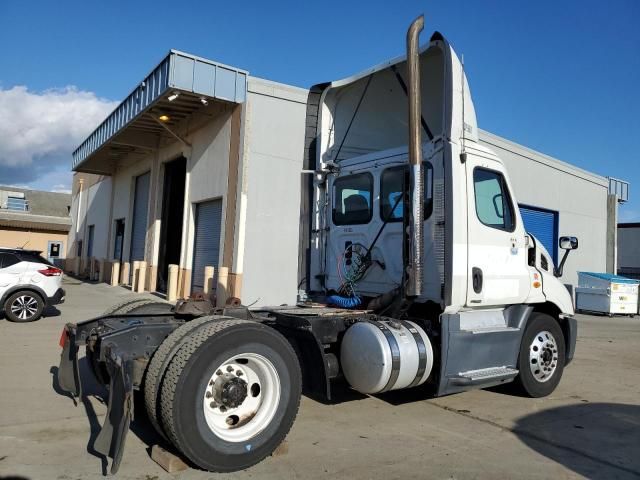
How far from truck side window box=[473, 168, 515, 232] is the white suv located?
10025mm

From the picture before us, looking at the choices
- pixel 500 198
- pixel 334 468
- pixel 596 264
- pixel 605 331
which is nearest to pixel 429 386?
pixel 334 468

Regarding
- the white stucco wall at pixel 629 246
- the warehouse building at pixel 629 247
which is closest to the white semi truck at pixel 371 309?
the warehouse building at pixel 629 247

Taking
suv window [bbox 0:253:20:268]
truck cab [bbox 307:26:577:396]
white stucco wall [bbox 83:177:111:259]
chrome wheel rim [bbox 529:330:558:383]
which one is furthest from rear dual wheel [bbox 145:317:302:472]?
white stucco wall [bbox 83:177:111:259]

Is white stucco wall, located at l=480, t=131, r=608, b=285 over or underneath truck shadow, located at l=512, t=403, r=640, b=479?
over

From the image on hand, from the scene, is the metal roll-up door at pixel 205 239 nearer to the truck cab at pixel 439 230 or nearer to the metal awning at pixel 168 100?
the metal awning at pixel 168 100

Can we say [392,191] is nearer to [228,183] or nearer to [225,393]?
[225,393]

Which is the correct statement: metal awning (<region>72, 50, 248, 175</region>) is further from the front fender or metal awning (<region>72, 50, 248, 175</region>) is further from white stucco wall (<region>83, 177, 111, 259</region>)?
the front fender

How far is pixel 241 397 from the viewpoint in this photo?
12.9 feet

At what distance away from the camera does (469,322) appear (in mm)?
5457

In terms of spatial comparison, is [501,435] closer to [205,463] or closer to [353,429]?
[353,429]

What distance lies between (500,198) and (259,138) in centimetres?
928

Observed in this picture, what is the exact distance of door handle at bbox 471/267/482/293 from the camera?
538cm

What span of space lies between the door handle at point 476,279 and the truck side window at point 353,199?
1.43m

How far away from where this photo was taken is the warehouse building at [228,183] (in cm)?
1399
